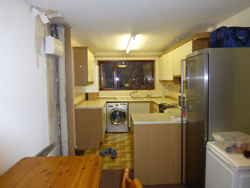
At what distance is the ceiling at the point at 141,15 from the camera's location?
1.87m

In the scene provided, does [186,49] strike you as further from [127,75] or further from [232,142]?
[127,75]

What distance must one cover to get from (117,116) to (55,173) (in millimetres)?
3423

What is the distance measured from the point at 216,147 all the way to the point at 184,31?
6.89 feet

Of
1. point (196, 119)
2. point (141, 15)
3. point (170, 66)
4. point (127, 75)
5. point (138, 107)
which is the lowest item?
point (138, 107)

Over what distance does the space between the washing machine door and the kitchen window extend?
3.21 feet

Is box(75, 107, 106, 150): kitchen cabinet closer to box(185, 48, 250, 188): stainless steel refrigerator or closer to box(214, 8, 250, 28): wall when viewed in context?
box(185, 48, 250, 188): stainless steel refrigerator

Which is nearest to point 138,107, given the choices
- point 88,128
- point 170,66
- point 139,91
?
point 139,91

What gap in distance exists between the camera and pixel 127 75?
532 cm

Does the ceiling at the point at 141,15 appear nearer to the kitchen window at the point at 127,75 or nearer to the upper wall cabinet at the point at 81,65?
the upper wall cabinet at the point at 81,65

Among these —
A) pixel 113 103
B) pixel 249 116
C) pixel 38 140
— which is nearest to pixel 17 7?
pixel 38 140

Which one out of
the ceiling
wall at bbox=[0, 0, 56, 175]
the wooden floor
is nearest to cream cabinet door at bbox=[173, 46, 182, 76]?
the ceiling

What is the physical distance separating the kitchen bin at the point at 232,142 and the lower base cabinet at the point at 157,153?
2.23 ft

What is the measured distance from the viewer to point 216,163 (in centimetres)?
161

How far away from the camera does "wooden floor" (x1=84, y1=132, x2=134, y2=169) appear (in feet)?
9.64
